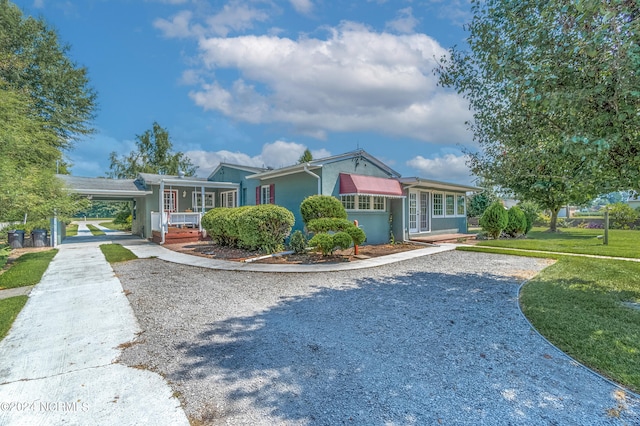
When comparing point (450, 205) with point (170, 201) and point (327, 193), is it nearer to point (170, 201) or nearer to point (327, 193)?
point (327, 193)

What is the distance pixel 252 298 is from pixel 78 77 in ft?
69.5

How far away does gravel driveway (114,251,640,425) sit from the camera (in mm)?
2514

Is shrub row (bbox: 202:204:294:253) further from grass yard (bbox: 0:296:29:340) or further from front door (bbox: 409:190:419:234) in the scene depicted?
front door (bbox: 409:190:419:234)

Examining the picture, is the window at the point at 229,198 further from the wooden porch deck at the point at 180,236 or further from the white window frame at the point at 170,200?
the wooden porch deck at the point at 180,236

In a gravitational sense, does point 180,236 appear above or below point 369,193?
below

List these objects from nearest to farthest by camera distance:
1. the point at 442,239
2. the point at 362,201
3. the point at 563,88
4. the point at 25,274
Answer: the point at 563,88 → the point at 25,274 → the point at 362,201 → the point at 442,239

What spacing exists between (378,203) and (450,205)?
21.0ft

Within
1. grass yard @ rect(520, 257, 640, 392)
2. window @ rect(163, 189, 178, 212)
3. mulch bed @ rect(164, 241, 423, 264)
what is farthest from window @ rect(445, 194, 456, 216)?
window @ rect(163, 189, 178, 212)

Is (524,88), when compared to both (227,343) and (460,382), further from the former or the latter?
(227,343)

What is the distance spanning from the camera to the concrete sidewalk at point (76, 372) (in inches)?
99.7

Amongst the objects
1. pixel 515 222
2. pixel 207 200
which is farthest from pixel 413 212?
pixel 207 200

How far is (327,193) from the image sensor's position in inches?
487

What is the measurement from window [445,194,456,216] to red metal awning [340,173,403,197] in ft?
19.4

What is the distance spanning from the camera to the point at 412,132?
53.4 ft
